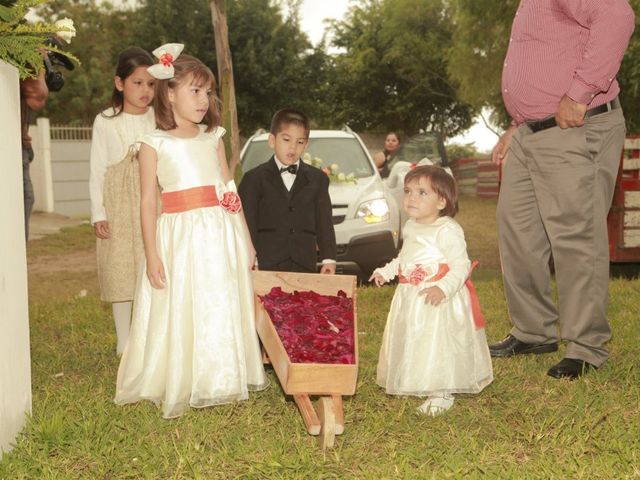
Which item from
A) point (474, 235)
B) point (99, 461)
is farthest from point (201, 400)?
point (474, 235)

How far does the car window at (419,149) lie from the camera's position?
13.3 m

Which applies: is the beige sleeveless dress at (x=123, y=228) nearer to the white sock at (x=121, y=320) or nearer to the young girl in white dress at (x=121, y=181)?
the young girl in white dress at (x=121, y=181)

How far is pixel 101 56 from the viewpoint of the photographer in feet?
136

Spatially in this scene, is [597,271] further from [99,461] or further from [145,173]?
[99,461]

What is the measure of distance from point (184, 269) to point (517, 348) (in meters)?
2.36

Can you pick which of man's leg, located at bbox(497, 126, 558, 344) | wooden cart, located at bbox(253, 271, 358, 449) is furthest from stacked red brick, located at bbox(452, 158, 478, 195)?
wooden cart, located at bbox(253, 271, 358, 449)

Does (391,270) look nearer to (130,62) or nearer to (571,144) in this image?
(571,144)

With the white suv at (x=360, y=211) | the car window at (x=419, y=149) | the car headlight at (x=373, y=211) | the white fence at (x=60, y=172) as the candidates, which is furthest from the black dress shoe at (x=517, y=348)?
the white fence at (x=60, y=172)

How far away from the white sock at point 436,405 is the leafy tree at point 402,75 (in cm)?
3571

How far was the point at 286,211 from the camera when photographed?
532 cm

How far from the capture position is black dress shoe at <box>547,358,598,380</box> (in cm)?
480

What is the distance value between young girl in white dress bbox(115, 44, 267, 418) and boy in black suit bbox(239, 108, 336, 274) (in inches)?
35.6

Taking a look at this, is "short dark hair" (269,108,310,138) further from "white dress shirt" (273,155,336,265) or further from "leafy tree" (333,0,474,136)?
"leafy tree" (333,0,474,136)

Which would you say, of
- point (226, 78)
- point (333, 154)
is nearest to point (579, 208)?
point (333, 154)
